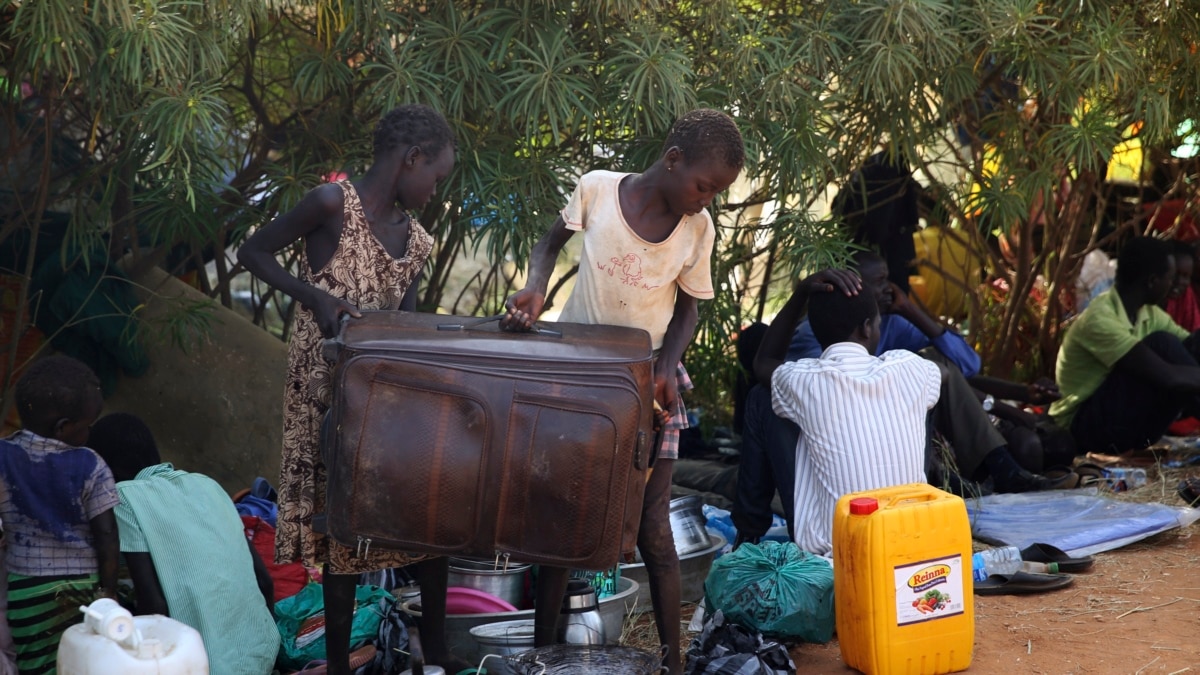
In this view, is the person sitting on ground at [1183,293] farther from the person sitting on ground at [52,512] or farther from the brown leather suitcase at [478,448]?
the person sitting on ground at [52,512]

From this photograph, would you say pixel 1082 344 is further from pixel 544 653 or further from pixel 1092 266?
pixel 544 653

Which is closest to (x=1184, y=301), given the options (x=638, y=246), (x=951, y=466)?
(x=951, y=466)

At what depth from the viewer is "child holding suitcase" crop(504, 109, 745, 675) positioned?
9.89ft

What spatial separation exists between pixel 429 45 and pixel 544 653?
2121 millimetres

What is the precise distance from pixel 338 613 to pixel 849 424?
1661 millimetres

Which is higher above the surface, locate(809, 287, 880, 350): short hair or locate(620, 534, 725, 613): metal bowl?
locate(809, 287, 880, 350): short hair

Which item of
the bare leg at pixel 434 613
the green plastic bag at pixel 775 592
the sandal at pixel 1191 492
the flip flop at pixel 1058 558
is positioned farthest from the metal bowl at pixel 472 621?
the sandal at pixel 1191 492

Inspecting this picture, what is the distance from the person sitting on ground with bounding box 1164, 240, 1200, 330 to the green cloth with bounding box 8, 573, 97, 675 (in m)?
5.18

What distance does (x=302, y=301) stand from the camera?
3035 millimetres

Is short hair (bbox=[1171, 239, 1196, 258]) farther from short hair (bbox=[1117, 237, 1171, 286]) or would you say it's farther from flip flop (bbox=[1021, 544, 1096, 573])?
flip flop (bbox=[1021, 544, 1096, 573])

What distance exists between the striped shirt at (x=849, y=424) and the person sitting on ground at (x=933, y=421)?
18 centimetres

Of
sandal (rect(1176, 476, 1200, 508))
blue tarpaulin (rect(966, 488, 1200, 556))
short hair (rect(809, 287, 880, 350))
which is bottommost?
blue tarpaulin (rect(966, 488, 1200, 556))

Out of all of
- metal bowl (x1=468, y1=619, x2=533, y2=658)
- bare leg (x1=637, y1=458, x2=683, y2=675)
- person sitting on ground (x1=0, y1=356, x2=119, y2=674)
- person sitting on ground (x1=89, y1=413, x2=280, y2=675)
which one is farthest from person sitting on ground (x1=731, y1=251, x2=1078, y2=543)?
person sitting on ground (x1=0, y1=356, x2=119, y2=674)

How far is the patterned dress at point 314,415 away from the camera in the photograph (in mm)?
3062
